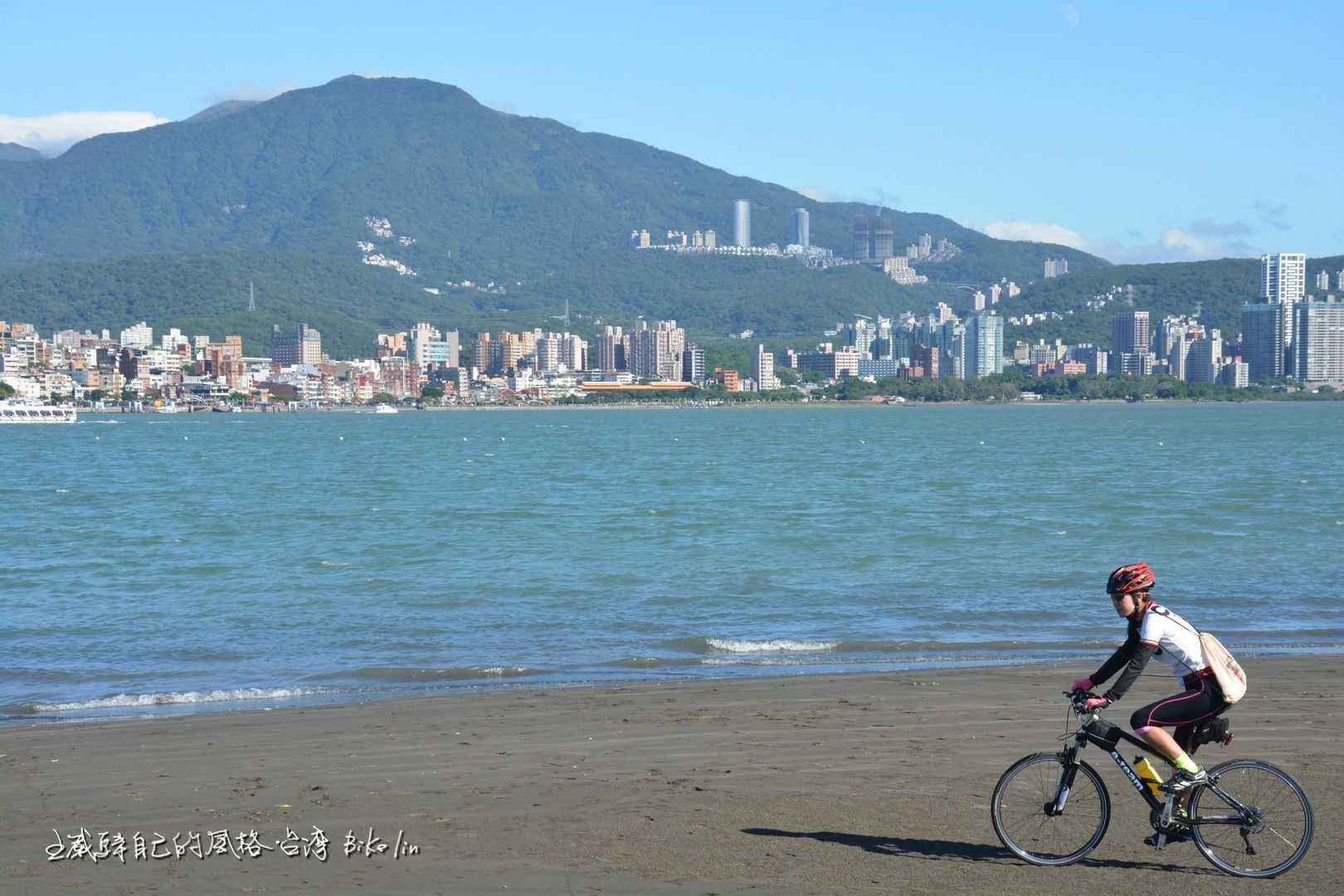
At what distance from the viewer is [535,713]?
32.7 feet

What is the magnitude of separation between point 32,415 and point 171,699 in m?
126

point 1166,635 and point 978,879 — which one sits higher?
point 1166,635

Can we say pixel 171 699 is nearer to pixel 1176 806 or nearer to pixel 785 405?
pixel 1176 806

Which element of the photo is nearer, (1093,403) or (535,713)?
(535,713)

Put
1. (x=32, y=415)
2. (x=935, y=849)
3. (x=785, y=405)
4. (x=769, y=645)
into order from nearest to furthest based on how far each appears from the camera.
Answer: (x=935, y=849)
(x=769, y=645)
(x=32, y=415)
(x=785, y=405)

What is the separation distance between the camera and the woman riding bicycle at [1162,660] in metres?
5.97

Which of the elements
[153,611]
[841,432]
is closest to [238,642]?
[153,611]

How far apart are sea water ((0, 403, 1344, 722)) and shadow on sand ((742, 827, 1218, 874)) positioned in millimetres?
4885

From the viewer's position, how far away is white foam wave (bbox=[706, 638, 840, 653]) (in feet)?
43.4

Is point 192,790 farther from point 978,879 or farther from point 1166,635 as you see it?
point 1166,635

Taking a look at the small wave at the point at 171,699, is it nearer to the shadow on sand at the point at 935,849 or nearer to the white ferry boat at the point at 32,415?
the shadow on sand at the point at 935,849

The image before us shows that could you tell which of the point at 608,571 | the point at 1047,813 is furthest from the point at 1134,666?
the point at 608,571

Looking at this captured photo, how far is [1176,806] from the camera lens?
6203 millimetres

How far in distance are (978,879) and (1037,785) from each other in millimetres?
494
